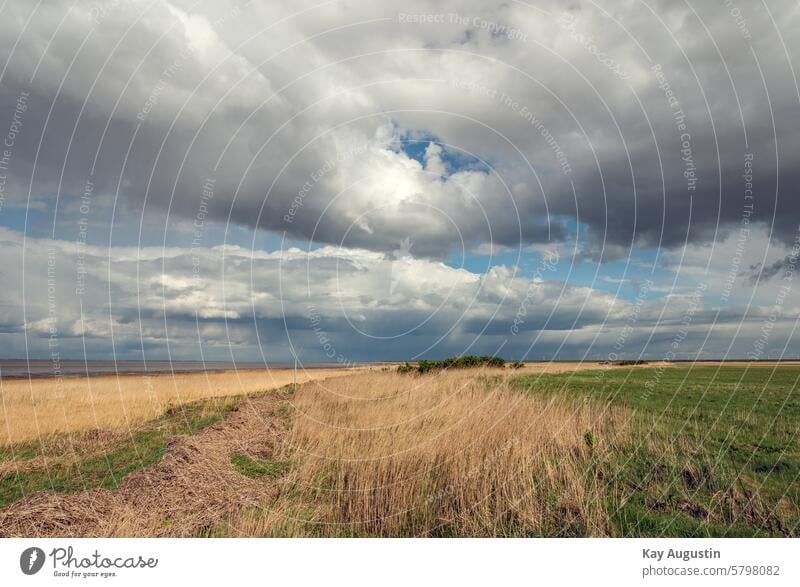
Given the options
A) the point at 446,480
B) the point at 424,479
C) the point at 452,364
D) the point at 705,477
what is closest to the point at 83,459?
the point at 424,479

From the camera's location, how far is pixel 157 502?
9625 mm

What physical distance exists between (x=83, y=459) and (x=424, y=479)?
10740 mm

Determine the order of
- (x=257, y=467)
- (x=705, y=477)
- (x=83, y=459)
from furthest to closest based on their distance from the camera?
(x=83, y=459) < (x=257, y=467) < (x=705, y=477)

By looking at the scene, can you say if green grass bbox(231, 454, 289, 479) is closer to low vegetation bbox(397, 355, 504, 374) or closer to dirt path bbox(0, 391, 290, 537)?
dirt path bbox(0, 391, 290, 537)

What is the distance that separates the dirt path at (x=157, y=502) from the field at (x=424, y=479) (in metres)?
0.03

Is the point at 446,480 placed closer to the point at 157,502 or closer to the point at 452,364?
the point at 157,502

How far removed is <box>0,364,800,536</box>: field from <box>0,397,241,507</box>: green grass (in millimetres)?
81

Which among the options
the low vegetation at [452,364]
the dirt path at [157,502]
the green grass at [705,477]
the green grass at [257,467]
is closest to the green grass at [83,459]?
the dirt path at [157,502]

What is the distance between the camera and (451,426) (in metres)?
13.8

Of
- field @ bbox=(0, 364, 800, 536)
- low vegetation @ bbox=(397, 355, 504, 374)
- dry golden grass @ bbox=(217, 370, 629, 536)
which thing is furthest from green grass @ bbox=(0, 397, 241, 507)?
low vegetation @ bbox=(397, 355, 504, 374)

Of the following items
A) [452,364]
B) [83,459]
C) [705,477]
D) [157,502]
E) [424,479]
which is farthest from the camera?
[452,364]
